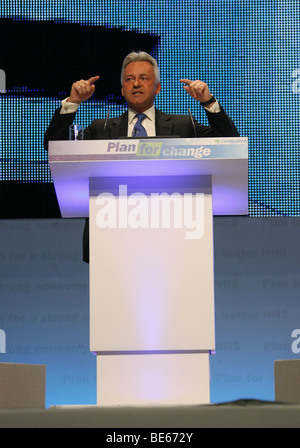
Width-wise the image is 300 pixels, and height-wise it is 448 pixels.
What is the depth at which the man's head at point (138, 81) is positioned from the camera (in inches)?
103

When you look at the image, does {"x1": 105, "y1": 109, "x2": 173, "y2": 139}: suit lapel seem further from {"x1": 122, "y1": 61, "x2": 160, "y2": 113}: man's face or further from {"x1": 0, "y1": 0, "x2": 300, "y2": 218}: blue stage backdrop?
{"x1": 0, "y1": 0, "x2": 300, "y2": 218}: blue stage backdrop

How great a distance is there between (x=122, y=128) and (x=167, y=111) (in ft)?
4.12

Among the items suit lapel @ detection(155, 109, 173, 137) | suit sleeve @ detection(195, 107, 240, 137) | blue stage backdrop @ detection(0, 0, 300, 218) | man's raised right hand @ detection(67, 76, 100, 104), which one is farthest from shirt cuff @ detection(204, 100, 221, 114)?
blue stage backdrop @ detection(0, 0, 300, 218)

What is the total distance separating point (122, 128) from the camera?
101 inches

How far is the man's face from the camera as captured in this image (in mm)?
2605

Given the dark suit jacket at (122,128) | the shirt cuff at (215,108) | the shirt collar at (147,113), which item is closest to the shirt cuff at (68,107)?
the dark suit jacket at (122,128)

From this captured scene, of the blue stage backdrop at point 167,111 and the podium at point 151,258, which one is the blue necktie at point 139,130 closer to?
the podium at point 151,258

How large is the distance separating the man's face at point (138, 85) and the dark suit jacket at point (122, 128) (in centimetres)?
6

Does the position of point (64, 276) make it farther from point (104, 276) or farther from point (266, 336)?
point (104, 276)

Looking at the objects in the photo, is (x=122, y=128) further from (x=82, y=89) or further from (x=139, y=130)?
(x=82, y=89)

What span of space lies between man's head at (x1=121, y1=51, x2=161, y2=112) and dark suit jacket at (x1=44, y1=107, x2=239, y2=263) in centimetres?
6
